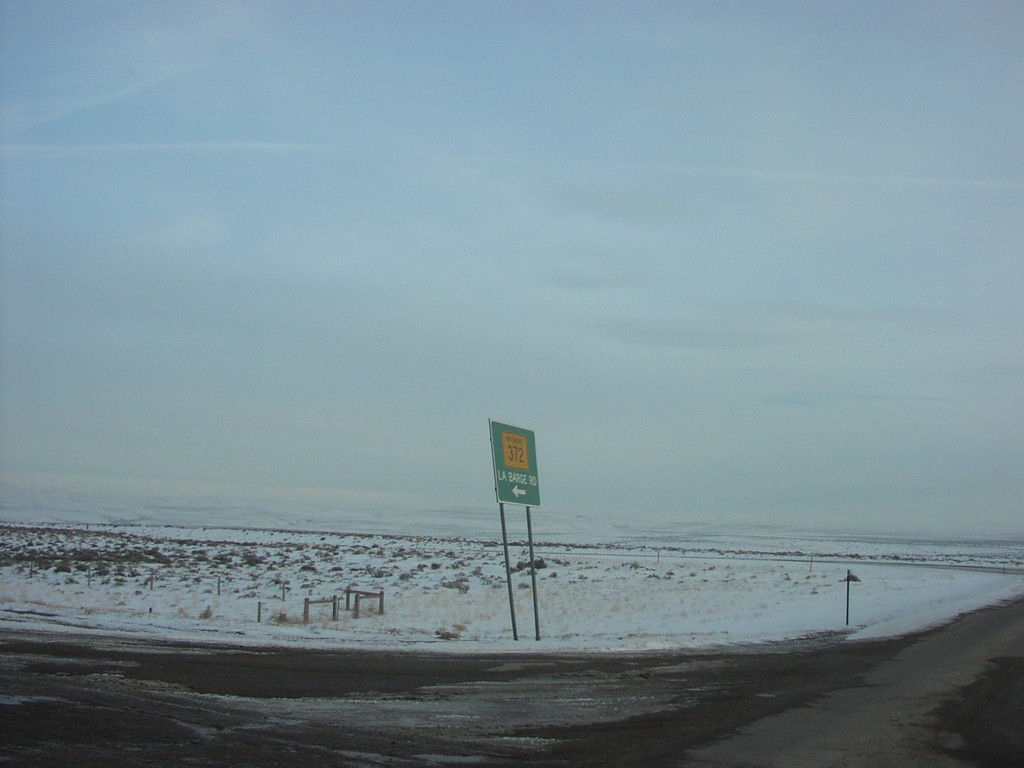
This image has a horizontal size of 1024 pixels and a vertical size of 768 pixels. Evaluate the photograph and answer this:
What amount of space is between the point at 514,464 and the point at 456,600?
38.2 feet

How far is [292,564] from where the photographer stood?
47.8m

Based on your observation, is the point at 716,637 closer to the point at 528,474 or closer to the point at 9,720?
the point at 528,474

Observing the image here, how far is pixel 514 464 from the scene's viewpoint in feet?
66.1

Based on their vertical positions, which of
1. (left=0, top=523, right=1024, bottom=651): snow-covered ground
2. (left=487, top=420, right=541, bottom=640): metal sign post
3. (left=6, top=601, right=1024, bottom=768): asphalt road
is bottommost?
(left=0, top=523, right=1024, bottom=651): snow-covered ground

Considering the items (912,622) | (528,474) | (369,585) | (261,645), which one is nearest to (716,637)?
(528,474)

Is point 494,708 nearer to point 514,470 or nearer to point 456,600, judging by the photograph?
point 514,470

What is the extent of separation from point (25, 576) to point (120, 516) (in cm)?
12473

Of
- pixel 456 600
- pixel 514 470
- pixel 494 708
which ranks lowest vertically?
pixel 456 600

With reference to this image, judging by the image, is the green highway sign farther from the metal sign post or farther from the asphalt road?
the asphalt road

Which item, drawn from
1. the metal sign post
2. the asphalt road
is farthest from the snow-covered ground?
the asphalt road

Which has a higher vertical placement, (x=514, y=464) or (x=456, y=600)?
(x=514, y=464)

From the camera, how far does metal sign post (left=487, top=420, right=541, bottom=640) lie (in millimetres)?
19281

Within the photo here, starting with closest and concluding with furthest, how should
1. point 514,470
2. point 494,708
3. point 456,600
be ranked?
point 494,708 → point 514,470 → point 456,600

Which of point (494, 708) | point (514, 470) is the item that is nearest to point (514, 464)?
point (514, 470)
